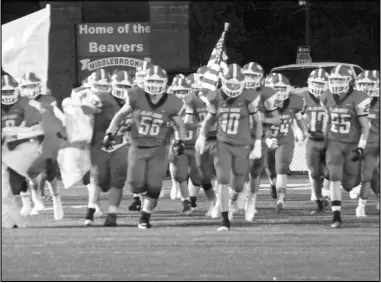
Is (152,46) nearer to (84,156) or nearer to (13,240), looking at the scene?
(84,156)

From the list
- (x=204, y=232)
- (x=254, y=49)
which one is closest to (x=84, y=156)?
(x=204, y=232)

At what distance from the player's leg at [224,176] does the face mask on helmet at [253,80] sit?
1975 mm

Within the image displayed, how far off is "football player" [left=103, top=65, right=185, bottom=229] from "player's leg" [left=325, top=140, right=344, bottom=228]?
194 cm

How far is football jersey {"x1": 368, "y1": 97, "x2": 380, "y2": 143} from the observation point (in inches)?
735

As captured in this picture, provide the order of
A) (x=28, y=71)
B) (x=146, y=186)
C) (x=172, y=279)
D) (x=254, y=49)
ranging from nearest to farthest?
(x=172, y=279), (x=146, y=186), (x=28, y=71), (x=254, y=49)

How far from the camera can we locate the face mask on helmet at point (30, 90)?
59.8 ft

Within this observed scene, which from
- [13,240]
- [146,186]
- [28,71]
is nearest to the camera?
[13,240]

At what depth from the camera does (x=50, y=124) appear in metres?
17.8

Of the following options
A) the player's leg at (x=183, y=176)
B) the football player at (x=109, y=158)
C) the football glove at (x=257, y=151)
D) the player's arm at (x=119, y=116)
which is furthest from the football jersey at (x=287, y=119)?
the player's arm at (x=119, y=116)

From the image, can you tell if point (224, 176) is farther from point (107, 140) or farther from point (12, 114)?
point (12, 114)

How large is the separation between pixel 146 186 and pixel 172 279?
431cm

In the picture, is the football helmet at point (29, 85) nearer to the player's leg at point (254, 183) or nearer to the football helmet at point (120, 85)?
the football helmet at point (120, 85)

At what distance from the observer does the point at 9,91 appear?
17328 millimetres

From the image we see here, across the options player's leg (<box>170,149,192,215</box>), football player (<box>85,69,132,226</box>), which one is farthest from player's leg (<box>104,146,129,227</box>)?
player's leg (<box>170,149,192,215</box>)
